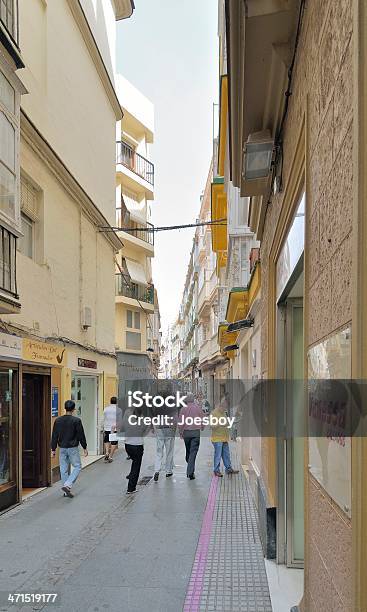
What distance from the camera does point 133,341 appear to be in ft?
104

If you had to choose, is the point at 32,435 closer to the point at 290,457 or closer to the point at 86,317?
the point at 86,317

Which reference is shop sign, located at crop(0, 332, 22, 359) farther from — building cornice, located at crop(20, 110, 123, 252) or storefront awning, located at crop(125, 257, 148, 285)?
storefront awning, located at crop(125, 257, 148, 285)

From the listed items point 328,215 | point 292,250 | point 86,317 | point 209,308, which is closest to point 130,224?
point 209,308

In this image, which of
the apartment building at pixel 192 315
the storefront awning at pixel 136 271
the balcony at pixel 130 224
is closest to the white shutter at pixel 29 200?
the balcony at pixel 130 224

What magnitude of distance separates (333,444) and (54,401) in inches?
372

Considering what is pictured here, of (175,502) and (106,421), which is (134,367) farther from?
(175,502)

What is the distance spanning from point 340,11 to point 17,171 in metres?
6.90

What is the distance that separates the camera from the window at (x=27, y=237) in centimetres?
1027

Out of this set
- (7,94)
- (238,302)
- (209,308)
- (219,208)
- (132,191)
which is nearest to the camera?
(7,94)

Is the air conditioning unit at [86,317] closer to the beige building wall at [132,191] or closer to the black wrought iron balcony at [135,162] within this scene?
the beige building wall at [132,191]

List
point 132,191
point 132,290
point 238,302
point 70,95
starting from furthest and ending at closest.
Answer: point 132,290 < point 132,191 < point 70,95 < point 238,302

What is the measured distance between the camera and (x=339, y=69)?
208cm

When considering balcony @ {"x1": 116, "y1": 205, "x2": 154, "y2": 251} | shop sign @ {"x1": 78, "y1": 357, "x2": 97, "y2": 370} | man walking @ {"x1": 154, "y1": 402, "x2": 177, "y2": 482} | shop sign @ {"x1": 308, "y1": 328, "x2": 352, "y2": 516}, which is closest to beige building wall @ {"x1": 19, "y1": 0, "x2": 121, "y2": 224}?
shop sign @ {"x1": 78, "y1": 357, "x2": 97, "y2": 370}

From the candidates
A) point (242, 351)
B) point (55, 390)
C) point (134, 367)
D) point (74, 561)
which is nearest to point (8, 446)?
point (55, 390)
